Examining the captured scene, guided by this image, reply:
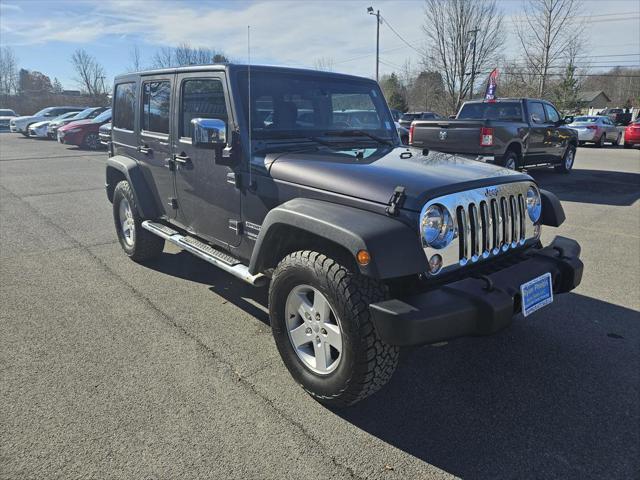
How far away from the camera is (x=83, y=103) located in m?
54.0

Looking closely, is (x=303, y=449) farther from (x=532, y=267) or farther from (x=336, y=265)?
(x=532, y=267)

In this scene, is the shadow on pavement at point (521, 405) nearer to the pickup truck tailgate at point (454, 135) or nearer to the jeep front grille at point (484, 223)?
the jeep front grille at point (484, 223)

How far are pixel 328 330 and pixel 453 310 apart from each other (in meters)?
0.75

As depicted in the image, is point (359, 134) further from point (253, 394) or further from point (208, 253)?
point (253, 394)

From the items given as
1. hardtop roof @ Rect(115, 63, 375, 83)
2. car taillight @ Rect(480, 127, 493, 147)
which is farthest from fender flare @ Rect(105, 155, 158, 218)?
car taillight @ Rect(480, 127, 493, 147)

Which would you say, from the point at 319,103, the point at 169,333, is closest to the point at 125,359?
the point at 169,333

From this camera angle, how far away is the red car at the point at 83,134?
19234mm

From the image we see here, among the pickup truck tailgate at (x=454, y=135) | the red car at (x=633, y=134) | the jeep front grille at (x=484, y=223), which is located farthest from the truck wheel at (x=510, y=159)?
the red car at (x=633, y=134)

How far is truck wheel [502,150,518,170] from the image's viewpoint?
10328mm

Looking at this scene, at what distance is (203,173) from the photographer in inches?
154

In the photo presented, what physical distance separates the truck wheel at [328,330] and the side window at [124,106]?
3.08 meters

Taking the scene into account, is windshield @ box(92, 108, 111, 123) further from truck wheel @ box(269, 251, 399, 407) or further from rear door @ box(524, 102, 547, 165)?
truck wheel @ box(269, 251, 399, 407)

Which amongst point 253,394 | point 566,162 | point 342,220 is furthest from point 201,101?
point 566,162

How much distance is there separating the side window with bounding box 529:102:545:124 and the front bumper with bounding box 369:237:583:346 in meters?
9.60
